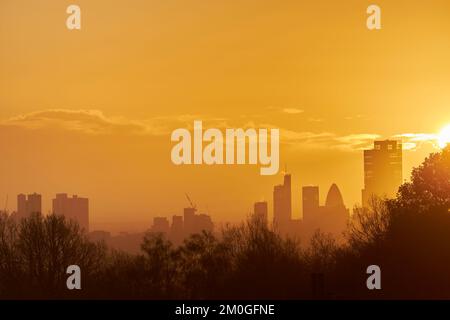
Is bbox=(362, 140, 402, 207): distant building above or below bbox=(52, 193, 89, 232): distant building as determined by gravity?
above

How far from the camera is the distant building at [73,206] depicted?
67.2m

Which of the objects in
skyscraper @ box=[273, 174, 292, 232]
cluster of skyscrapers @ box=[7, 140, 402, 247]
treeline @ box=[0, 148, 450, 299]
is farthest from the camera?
skyscraper @ box=[273, 174, 292, 232]

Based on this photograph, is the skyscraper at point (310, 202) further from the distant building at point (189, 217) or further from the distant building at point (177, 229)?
the distant building at point (177, 229)

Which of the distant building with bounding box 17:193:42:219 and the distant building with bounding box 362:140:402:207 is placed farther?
the distant building with bounding box 362:140:402:207

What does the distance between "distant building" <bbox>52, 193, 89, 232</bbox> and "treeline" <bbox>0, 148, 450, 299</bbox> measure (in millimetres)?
15212

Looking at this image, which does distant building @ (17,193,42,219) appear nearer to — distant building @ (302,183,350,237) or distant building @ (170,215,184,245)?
distant building @ (170,215,184,245)

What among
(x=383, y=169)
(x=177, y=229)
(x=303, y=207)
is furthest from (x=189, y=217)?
(x=383, y=169)

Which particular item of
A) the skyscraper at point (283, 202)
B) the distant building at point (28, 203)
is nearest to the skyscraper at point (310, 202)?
the skyscraper at point (283, 202)

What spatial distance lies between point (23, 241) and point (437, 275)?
2213 centimetres

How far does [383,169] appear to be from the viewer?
80188 millimetres

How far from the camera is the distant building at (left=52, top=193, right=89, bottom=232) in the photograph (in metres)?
67.2

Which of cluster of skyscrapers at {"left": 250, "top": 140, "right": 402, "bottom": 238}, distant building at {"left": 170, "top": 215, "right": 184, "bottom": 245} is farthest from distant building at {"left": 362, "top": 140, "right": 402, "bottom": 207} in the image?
distant building at {"left": 170, "top": 215, "right": 184, "bottom": 245}

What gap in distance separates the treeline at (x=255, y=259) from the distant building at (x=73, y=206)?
15.2m
